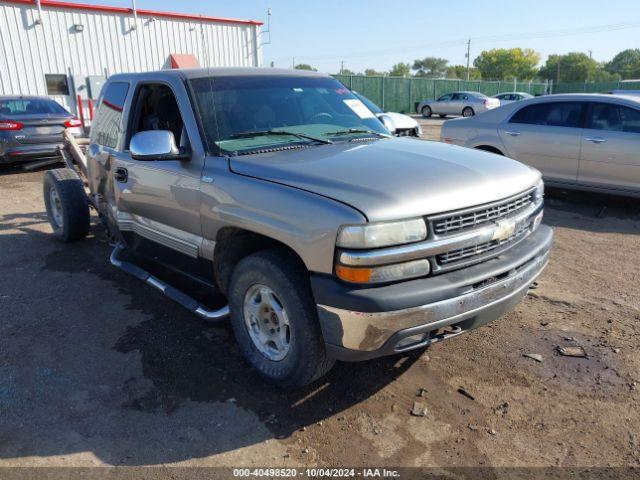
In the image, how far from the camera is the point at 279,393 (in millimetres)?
3188

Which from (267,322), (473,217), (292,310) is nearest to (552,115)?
(473,217)

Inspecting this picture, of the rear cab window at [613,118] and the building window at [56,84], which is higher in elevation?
the building window at [56,84]

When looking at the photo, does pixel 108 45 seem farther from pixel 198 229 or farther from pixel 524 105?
pixel 198 229

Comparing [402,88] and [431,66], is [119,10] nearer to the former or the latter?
[402,88]

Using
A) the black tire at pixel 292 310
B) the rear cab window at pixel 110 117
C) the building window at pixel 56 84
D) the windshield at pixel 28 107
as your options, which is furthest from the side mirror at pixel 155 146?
the building window at pixel 56 84

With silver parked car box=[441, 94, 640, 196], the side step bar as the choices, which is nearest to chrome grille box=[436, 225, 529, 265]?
the side step bar

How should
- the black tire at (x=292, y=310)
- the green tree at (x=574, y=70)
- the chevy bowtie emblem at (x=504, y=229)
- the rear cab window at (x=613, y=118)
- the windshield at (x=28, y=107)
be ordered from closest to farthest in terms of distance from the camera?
the black tire at (x=292, y=310) < the chevy bowtie emblem at (x=504, y=229) < the rear cab window at (x=613, y=118) < the windshield at (x=28, y=107) < the green tree at (x=574, y=70)

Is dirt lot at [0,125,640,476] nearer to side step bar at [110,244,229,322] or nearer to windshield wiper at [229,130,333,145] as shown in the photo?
side step bar at [110,244,229,322]

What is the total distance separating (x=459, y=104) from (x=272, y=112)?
28909 millimetres

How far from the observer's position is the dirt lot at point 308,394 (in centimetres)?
271

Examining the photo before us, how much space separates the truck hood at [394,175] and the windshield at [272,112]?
253mm

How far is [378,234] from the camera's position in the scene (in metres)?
2.53

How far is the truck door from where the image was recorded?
3.50m

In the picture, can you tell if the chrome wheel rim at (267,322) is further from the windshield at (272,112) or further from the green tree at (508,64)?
the green tree at (508,64)
